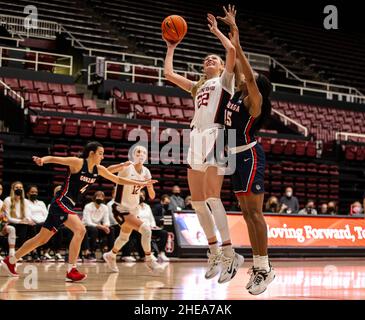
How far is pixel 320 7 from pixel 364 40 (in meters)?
3.31

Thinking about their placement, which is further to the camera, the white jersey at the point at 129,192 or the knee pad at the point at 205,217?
the white jersey at the point at 129,192

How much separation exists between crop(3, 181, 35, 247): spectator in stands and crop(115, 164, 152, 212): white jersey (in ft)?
10.5

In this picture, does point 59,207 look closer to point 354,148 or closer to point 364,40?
point 354,148

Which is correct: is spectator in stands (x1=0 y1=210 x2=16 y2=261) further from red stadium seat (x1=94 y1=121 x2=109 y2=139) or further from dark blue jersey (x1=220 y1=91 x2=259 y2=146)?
dark blue jersey (x1=220 y1=91 x2=259 y2=146)

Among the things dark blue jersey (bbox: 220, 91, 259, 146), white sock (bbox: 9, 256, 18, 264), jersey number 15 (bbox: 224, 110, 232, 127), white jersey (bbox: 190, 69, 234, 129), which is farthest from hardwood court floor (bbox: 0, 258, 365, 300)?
white jersey (bbox: 190, 69, 234, 129)

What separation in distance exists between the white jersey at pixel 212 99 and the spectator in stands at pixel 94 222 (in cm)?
705

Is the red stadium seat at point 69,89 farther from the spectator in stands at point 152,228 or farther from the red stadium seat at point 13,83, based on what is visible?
the spectator in stands at point 152,228

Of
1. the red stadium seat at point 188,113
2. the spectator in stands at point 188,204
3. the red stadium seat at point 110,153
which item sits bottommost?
the spectator in stands at point 188,204

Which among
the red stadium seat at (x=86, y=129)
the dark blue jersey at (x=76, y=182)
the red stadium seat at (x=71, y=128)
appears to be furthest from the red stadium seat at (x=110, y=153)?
the dark blue jersey at (x=76, y=182)

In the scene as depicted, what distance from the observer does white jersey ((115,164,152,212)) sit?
1017 centimetres

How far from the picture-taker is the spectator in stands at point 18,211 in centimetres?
1272

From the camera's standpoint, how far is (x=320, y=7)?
2998cm

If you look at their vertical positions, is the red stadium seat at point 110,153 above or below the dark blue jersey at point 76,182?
above

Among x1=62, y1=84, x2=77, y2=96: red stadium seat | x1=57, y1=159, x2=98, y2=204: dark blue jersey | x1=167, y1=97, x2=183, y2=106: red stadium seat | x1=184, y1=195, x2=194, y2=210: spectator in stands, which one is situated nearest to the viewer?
x1=57, y1=159, x2=98, y2=204: dark blue jersey
